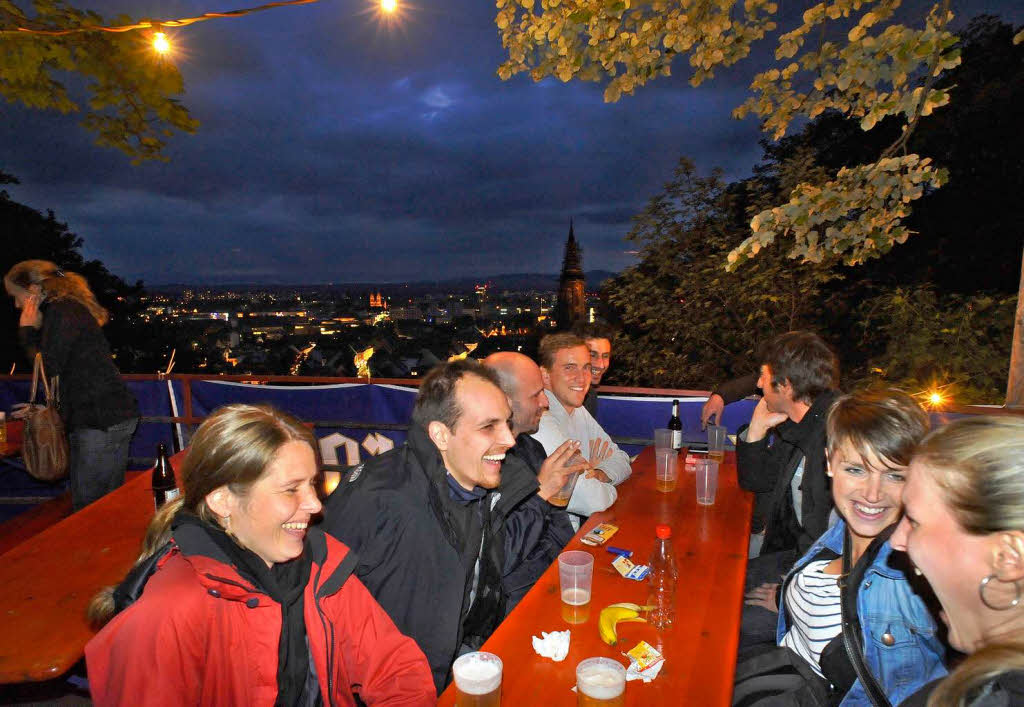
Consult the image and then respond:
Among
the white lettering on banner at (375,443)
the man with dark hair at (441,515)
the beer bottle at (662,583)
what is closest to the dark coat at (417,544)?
the man with dark hair at (441,515)

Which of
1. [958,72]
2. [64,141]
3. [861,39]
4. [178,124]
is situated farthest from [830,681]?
[64,141]

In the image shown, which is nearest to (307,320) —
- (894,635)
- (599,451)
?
(599,451)

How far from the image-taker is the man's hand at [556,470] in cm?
286

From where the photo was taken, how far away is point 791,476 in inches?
122

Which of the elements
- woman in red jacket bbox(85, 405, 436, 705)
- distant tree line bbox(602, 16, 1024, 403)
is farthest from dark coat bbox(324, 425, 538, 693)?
distant tree line bbox(602, 16, 1024, 403)

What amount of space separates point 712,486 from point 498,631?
1.79 metres

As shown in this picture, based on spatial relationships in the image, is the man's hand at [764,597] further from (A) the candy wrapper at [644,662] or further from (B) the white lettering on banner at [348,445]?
(B) the white lettering on banner at [348,445]

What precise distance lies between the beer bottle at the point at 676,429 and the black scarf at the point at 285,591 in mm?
2658

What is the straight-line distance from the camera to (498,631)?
201 centimetres

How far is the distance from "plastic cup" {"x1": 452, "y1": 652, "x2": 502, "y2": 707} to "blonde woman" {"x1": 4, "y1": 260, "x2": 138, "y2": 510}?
3734 millimetres

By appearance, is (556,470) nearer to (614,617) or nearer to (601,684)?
(614,617)

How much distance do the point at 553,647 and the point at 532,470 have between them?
1.29 m

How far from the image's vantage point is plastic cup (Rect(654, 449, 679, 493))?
11.5ft

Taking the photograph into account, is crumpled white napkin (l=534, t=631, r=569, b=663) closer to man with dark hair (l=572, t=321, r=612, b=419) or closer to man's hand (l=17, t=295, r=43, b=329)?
man with dark hair (l=572, t=321, r=612, b=419)
